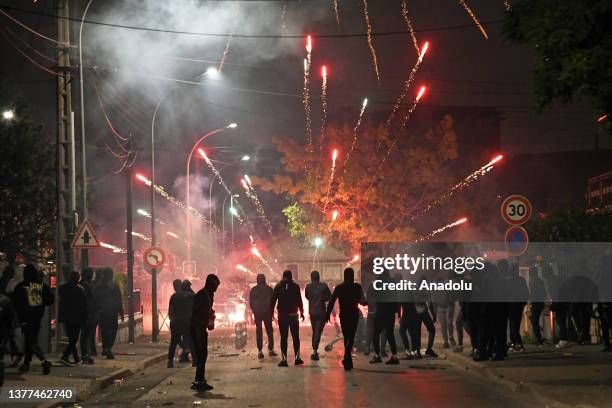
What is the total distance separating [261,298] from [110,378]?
554 cm

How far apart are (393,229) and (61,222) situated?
30.6 metres

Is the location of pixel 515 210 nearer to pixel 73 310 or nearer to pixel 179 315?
pixel 179 315

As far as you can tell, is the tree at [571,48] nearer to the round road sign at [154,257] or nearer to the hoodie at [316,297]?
the hoodie at [316,297]

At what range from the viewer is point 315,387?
48.9ft

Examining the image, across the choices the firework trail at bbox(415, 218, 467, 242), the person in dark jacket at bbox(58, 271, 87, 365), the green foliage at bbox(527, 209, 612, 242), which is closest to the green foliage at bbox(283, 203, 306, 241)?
the firework trail at bbox(415, 218, 467, 242)

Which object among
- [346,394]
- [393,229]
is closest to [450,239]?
[393,229]

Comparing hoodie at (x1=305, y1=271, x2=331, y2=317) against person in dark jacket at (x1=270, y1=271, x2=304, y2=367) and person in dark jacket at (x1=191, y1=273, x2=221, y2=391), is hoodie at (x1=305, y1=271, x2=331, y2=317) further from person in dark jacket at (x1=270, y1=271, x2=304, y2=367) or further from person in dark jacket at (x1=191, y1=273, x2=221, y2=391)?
person in dark jacket at (x1=191, y1=273, x2=221, y2=391)

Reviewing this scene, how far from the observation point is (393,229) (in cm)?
5084

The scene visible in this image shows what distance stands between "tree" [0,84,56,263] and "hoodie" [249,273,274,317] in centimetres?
2695

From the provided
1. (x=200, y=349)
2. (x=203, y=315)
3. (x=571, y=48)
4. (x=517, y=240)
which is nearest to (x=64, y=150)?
(x=203, y=315)

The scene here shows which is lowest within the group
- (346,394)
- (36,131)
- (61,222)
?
(346,394)

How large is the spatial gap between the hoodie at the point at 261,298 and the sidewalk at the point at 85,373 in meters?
2.44

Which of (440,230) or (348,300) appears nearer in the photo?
(348,300)

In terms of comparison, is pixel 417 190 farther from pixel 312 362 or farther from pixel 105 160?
pixel 312 362
